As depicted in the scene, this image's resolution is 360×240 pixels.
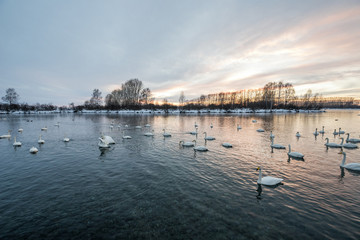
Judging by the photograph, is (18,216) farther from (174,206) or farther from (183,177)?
(183,177)

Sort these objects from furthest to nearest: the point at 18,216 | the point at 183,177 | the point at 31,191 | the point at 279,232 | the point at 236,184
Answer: the point at 183,177 → the point at 236,184 → the point at 31,191 → the point at 18,216 → the point at 279,232

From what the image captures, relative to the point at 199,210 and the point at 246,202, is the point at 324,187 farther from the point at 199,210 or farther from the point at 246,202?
the point at 199,210

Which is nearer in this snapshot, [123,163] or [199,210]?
[199,210]

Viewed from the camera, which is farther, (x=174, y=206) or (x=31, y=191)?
(x=31, y=191)

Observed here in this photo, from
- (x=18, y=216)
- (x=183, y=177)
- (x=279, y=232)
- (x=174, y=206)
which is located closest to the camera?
(x=279, y=232)

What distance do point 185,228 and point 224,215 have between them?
1678 millimetres

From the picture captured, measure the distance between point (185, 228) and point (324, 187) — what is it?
785 centimetres

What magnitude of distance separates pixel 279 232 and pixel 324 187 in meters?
5.11

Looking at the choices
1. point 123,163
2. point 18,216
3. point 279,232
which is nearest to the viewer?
point 279,232

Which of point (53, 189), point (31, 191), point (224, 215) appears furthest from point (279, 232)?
point (31, 191)

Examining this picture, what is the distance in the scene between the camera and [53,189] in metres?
8.26

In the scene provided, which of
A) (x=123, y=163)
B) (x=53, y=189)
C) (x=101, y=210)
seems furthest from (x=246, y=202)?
(x=53, y=189)

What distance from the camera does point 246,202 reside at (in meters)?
7.13

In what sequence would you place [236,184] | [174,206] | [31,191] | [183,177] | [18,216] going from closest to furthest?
[18,216], [174,206], [31,191], [236,184], [183,177]
